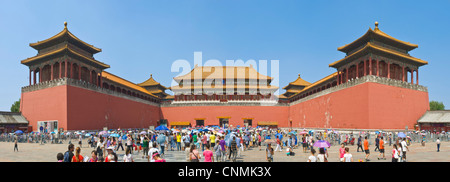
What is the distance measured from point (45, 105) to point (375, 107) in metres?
32.7

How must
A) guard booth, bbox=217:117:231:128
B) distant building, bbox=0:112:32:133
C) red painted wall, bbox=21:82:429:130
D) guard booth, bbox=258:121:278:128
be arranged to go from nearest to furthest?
1. red painted wall, bbox=21:82:429:130
2. distant building, bbox=0:112:32:133
3. guard booth, bbox=258:121:278:128
4. guard booth, bbox=217:117:231:128

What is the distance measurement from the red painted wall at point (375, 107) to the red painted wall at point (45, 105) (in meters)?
28.5

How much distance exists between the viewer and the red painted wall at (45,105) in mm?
28266

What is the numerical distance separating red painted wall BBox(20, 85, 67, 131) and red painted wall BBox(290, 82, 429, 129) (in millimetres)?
28521

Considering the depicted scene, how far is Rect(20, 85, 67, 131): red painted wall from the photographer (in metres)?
28.3

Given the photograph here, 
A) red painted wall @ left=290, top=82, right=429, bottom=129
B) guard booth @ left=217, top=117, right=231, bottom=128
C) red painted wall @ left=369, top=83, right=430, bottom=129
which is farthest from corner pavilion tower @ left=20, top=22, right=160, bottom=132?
red painted wall @ left=369, top=83, right=430, bottom=129

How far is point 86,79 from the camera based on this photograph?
1309 inches

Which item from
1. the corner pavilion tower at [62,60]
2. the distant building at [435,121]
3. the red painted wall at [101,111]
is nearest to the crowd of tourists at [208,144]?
the red painted wall at [101,111]

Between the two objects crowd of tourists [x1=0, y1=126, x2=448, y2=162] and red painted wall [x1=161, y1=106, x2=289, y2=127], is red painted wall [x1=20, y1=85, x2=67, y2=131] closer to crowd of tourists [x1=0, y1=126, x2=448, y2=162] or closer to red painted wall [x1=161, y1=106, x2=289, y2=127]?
crowd of tourists [x1=0, y1=126, x2=448, y2=162]

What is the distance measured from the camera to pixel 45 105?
2944cm

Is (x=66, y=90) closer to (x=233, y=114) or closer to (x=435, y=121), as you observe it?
(x=233, y=114)

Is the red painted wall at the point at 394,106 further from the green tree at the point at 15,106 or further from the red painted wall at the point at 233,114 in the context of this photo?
the green tree at the point at 15,106

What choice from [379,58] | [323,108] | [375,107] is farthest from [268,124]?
[379,58]
